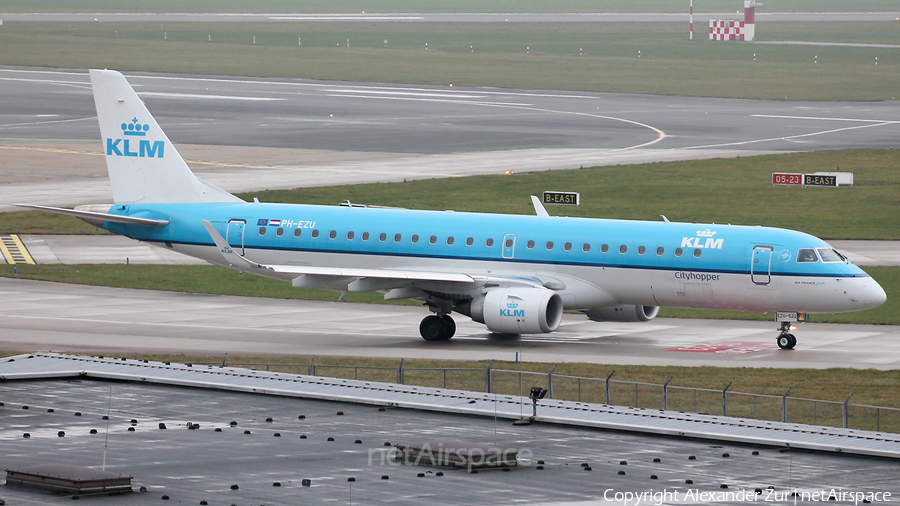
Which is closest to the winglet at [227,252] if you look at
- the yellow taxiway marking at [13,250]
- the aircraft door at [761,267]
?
the aircraft door at [761,267]

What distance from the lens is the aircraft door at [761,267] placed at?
165 ft

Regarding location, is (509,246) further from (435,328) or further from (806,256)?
(806,256)

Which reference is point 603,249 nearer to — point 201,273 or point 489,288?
point 489,288

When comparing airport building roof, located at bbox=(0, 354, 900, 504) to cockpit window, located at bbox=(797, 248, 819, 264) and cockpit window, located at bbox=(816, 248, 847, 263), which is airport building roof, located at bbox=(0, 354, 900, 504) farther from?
cockpit window, located at bbox=(816, 248, 847, 263)

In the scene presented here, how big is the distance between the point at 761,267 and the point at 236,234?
861 inches

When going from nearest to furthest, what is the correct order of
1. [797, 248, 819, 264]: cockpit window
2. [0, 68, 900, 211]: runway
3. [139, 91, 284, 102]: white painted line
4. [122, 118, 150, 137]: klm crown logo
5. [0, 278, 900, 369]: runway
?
[0, 278, 900, 369]: runway
[797, 248, 819, 264]: cockpit window
[122, 118, 150, 137]: klm crown logo
[0, 68, 900, 211]: runway
[139, 91, 284, 102]: white painted line

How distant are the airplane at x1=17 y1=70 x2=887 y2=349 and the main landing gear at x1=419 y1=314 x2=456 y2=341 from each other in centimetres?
5

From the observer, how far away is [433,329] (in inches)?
2115

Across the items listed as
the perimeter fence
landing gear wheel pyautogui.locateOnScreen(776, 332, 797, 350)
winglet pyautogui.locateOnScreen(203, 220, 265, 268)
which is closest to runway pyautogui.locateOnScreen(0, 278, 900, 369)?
landing gear wheel pyautogui.locateOnScreen(776, 332, 797, 350)

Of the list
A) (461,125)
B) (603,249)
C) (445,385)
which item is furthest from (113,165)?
(461,125)

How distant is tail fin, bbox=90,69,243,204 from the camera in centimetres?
5938

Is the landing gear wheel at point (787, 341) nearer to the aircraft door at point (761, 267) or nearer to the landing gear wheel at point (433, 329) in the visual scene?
the aircraft door at point (761, 267)

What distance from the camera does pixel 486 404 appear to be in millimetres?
31953

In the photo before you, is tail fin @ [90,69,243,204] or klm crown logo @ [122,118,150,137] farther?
klm crown logo @ [122,118,150,137]
